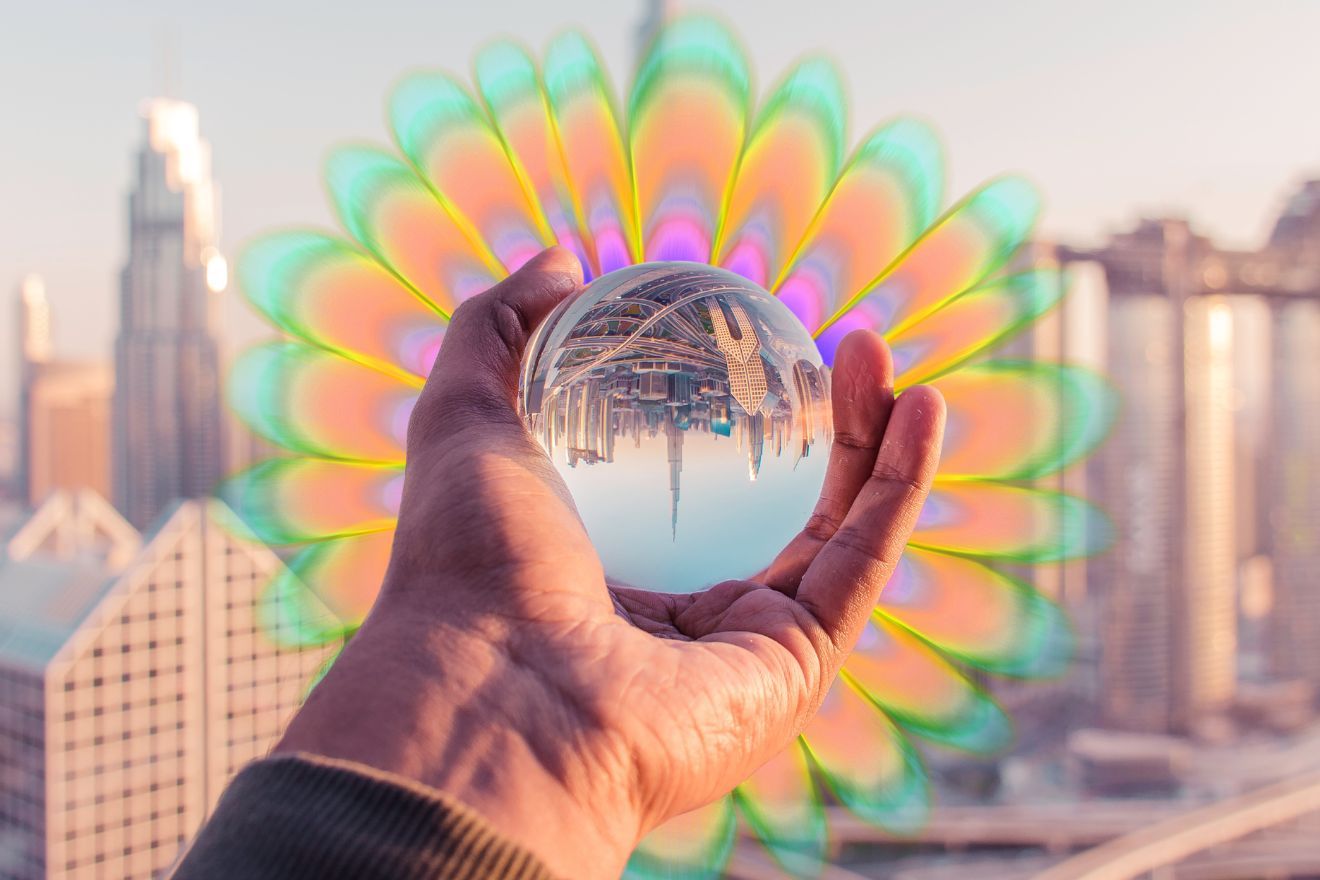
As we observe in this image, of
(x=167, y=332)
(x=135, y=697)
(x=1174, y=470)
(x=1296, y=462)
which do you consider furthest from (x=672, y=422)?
(x=1296, y=462)

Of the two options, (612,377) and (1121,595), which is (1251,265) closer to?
(1121,595)

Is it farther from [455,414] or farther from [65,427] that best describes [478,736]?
[65,427]

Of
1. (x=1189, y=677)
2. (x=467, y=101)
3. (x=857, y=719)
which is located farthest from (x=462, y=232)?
(x=1189, y=677)

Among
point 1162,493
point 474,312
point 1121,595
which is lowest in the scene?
point 1121,595

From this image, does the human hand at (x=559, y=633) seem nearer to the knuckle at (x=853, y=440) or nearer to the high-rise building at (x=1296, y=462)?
the knuckle at (x=853, y=440)

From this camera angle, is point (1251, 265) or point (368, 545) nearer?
point (368, 545)

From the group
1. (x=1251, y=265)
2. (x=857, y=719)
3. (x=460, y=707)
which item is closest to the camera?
(x=460, y=707)

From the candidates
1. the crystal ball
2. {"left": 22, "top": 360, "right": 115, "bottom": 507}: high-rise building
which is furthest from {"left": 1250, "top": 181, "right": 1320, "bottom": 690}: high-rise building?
the crystal ball

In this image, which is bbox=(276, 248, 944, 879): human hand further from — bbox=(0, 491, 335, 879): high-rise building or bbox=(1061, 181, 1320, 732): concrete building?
bbox=(1061, 181, 1320, 732): concrete building
